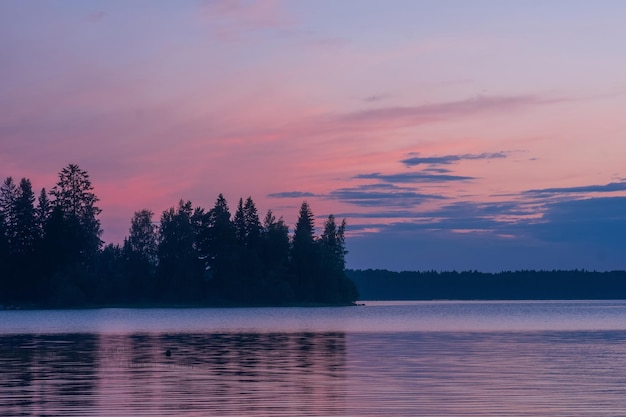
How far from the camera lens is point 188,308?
591 ft

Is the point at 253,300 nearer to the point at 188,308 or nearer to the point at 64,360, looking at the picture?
the point at 188,308

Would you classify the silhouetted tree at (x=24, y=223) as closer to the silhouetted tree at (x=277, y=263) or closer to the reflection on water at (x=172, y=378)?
the silhouetted tree at (x=277, y=263)

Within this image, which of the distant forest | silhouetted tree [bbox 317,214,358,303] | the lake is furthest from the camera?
silhouetted tree [bbox 317,214,358,303]

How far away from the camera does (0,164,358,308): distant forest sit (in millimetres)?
164125

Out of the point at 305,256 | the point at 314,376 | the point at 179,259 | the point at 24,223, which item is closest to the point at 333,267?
the point at 305,256

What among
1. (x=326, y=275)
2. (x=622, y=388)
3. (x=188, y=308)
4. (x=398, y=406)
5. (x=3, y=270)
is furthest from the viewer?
(x=326, y=275)

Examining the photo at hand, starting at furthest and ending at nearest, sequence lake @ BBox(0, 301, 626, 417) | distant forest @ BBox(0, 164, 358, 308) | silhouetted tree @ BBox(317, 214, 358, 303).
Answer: silhouetted tree @ BBox(317, 214, 358, 303), distant forest @ BBox(0, 164, 358, 308), lake @ BBox(0, 301, 626, 417)

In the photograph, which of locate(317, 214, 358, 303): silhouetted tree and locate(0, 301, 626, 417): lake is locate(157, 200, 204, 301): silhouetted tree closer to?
locate(317, 214, 358, 303): silhouetted tree

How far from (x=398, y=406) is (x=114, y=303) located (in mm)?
146648

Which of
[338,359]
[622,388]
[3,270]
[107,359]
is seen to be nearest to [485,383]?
[622,388]

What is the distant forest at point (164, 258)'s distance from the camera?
164125 millimetres

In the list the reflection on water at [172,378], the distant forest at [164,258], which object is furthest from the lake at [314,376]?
the distant forest at [164,258]

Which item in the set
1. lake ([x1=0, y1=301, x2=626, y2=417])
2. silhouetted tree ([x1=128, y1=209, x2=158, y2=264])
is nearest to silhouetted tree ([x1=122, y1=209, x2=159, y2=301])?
silhouetted tree ([x1=128, y1=209, x2=158, y2=264])

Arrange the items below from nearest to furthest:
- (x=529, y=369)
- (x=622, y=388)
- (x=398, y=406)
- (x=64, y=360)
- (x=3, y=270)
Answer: (x=398, y=406), (x=622, y=388), (x=529, y=369), (x=64, y=360), (x=3, y=270)
